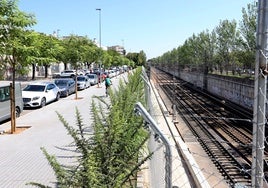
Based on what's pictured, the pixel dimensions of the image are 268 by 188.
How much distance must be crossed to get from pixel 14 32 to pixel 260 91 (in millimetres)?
11559

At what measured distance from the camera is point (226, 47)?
6012 centimetres

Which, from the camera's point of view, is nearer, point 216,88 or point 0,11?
point 0,11

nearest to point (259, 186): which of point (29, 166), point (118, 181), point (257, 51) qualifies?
point (257, 51)

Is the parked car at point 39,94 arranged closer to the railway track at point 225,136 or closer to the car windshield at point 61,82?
the car windshield at point 61,82

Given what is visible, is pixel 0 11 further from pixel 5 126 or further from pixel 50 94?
pixel 50 94

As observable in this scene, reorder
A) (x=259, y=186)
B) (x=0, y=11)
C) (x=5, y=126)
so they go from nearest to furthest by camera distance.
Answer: (x=259, y=186), (x=0, y=11), (x=5, y=126)

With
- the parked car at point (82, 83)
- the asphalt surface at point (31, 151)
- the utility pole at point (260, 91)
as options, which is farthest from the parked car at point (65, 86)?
the utility pole at point (260, 91)

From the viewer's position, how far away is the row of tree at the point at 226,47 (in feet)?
133

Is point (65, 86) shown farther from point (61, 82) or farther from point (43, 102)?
point (43, 102)

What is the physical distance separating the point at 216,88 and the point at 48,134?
127 ft

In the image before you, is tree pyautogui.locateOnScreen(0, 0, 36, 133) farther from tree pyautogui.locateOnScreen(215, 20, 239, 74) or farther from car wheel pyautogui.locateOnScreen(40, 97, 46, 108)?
tree pyautogui.locateOnScreen(215, 20, 239, 74)

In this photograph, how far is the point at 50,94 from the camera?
26141mm

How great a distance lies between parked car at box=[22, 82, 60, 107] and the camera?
77.0 feet

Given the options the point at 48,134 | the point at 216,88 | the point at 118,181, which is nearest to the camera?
the point at 118,181
